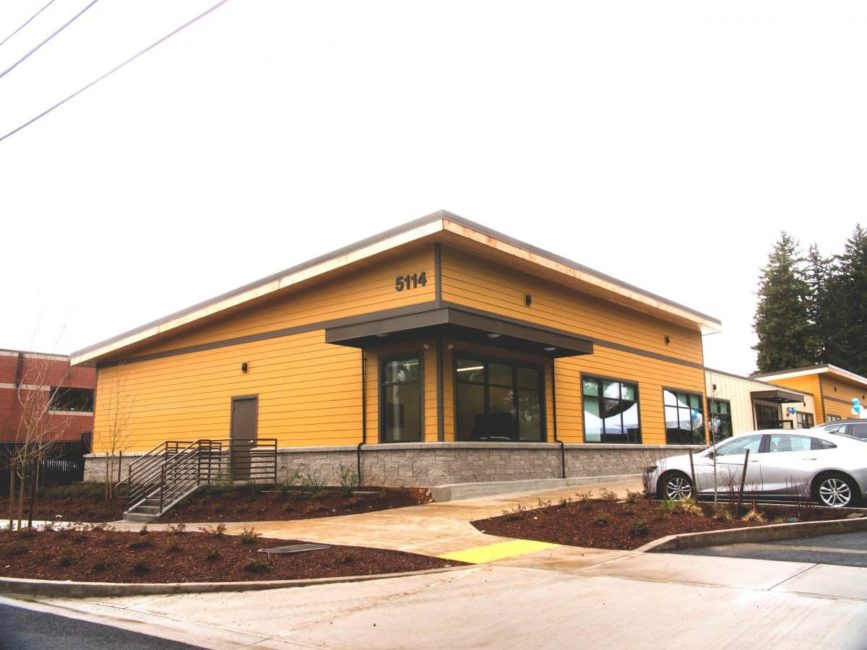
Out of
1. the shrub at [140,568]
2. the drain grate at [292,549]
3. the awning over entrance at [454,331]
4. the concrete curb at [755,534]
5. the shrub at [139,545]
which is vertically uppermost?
the awning over entrance at [454,331]

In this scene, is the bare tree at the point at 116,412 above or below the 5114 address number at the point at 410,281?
below

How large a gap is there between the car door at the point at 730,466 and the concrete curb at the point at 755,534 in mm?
2527

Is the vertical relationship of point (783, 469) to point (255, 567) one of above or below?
above

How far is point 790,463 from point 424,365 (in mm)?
8106

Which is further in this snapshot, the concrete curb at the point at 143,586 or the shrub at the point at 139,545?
the shrub at the point at 139,545

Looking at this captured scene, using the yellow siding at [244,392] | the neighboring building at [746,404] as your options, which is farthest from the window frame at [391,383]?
the neighboring building at [746,404]

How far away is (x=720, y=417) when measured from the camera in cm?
2944

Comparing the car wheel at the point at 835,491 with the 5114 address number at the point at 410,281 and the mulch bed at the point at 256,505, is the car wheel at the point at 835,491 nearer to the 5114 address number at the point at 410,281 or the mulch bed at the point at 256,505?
the mulch bed at the point at 256,505

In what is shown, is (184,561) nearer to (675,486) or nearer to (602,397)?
(675,486)

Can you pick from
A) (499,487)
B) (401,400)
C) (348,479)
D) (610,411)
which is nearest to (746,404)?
(610,411)

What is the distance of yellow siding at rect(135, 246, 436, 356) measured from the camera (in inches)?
678

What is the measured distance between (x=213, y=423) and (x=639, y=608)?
18424 millimetres

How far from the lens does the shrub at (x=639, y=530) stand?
31.6 feet

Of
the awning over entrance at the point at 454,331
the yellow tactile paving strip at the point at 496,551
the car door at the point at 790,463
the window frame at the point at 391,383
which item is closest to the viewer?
the yellow tactile paving strip at the point at 496,551
